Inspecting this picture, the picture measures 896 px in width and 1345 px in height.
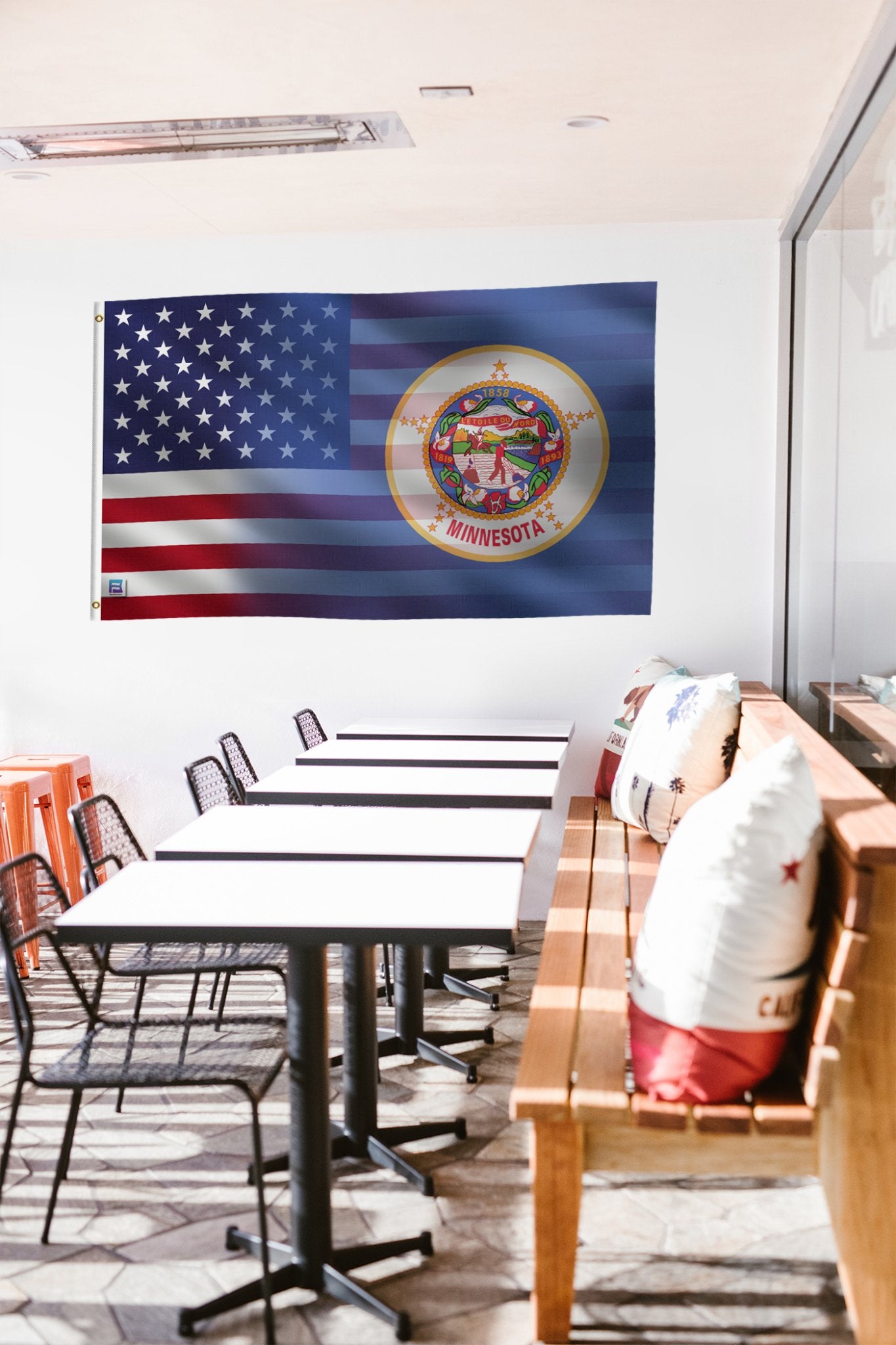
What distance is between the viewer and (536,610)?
549 centimetres

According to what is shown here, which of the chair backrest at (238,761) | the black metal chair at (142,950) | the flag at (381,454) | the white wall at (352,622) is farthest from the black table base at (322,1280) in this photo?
the flag at (381,454)

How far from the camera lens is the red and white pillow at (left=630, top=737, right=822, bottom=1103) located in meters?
2.24

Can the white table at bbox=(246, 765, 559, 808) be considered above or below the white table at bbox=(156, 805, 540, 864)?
above

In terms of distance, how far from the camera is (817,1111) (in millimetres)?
2293

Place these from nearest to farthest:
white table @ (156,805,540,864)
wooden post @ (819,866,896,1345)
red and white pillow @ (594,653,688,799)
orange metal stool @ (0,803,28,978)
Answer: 1. wooden post @ (819,866,896,1345)
2. white table @ (156,805,540,864)
3. orange metal stool @ (0,803,28,978)
4. red and white pillow @ (594,653,688,799)

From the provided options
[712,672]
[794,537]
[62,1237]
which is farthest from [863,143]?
[62,1237]

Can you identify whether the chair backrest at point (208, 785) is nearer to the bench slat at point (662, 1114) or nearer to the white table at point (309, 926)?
the white table at point (309, 926)

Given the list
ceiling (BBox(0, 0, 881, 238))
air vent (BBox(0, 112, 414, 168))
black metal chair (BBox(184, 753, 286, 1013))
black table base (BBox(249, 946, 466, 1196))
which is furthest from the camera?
air vent (BBox(0, 112, 414, 168))

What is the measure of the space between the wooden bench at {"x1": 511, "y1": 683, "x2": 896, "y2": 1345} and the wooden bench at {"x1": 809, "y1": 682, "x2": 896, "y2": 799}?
48 cm

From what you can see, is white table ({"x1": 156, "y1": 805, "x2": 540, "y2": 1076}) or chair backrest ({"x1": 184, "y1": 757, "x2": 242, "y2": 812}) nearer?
white table ({"x1": 156, "y1": 805, "x2": 540, "y2": 1076})

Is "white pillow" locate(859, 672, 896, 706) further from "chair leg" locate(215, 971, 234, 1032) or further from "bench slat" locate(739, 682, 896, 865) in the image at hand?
"chair leg" locate(215, 971, 234, 1032)

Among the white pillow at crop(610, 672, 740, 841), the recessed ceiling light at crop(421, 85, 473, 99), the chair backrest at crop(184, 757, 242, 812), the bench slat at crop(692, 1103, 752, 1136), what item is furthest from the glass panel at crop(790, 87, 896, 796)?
the chair backrest at crop(184, 757, 242, 812)

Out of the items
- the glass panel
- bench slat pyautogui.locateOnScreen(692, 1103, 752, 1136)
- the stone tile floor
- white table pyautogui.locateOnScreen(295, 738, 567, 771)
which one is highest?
the glass panel

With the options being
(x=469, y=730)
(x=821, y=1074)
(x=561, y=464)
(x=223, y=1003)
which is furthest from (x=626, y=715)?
(x=821, y=1074)
